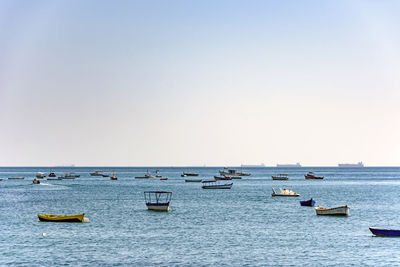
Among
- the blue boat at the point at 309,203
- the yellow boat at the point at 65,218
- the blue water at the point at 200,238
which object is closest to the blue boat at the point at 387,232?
the blue water at the point at 200,238

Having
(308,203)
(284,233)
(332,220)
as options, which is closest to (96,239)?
(284,233)

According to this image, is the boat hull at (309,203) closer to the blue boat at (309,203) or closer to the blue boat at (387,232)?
the blue boat at (309,203)

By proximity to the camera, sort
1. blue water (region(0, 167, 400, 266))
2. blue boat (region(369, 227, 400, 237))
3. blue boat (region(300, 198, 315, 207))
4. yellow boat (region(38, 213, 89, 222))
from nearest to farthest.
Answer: blue water (region(0, 167, 400, 266)) < blue boat (region(369, 227, 400, 237)) < yellow boat (region(38, 213, 89, 222)) < blue boat (region(300, 198, 315, 207))

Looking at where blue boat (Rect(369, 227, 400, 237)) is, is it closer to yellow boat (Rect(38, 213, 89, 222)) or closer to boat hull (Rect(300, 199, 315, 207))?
boat hull (Rect(300, 199, 315, 207))

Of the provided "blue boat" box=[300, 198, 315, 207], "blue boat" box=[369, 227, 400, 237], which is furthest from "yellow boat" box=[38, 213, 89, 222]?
"blue boat" box=[300, 198, 315, 207]

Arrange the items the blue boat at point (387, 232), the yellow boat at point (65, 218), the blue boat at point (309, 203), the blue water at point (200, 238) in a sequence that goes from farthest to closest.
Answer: the blue boat at point (309, 203) → the yellow boat at point (65, 218) → the blue boat at point (387, 232) → the blue water at point (200, 238)

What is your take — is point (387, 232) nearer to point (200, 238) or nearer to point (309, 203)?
point (200, 238)

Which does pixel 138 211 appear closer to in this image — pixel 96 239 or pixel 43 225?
pixel 43 225

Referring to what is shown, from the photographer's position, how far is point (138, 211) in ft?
293

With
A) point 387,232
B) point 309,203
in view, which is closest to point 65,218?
point 387,232

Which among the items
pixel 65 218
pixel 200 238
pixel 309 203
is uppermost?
pixel 309 203

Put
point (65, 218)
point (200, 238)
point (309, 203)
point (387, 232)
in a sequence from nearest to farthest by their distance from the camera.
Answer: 1. point (387, 232)
2. point (200, 238)
3. point (65, 218)
4. point (309, 203)

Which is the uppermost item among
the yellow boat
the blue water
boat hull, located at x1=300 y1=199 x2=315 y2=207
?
boat hull, located at x1=300 y1=199 x2=315 y2=207

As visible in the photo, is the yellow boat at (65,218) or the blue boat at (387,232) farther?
the yellow boat at (65,218)
